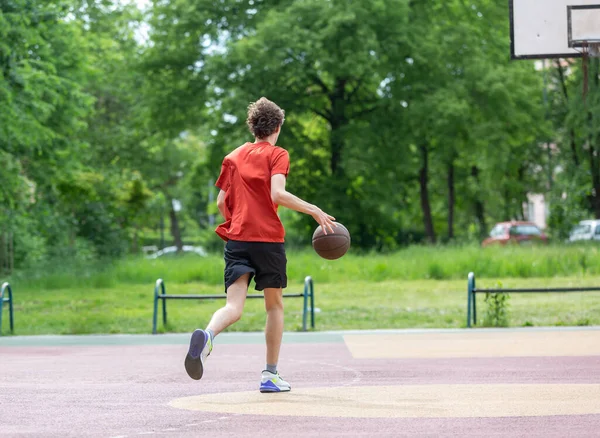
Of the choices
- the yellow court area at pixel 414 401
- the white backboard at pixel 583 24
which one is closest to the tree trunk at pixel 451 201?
the white backboard at pixel 583 24

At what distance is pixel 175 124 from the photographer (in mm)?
45250

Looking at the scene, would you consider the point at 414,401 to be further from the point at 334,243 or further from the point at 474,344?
the point at 474,344

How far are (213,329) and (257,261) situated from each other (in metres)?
0.60

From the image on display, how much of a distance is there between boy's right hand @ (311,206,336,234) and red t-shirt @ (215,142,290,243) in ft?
0.89

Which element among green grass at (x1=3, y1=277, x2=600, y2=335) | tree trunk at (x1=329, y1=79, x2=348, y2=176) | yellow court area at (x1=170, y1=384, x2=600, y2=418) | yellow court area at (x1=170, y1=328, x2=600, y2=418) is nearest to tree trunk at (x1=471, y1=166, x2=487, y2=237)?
tree trunk at (x1=329, y1=79, x2=348, y2=176)

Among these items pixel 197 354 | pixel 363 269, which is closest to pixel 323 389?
pixel 197 354

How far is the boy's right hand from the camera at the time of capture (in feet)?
27.1

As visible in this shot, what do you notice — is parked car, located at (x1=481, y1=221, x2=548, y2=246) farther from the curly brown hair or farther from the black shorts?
the black shorts

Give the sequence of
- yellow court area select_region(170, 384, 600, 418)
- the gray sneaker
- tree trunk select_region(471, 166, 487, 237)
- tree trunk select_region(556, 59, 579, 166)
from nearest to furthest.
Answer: yellow court area select_region(170, 384, 600, 418)
the gray sneaker
tree trunk select_region(556, 59, 579, 166)
tree trunk select_region(471, 166, 487, 237)

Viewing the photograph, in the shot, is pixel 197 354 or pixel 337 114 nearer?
pixel 197 354

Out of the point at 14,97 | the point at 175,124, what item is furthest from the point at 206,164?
the point at 14,97

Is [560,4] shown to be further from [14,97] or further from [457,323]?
[14,97]

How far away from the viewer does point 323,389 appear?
915 cm

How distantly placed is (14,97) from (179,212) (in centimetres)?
5765
